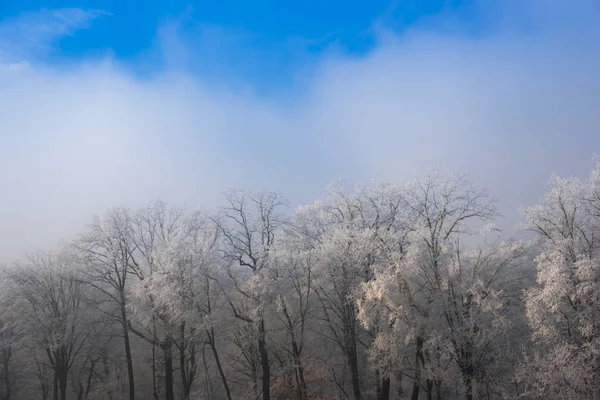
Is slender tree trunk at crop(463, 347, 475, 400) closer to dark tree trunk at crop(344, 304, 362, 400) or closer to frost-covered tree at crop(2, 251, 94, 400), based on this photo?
dark tree trunk at crop(344, 304, 362, 400)

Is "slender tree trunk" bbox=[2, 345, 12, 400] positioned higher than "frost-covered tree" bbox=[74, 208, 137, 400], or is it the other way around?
"frost-covered tree" bbox=[74, 208, 137, 400]

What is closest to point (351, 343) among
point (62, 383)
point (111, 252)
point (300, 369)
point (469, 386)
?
point (300, 369)

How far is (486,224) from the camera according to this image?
23203mm

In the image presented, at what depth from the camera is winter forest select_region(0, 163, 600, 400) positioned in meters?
19.8

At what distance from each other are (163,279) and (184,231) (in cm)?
473

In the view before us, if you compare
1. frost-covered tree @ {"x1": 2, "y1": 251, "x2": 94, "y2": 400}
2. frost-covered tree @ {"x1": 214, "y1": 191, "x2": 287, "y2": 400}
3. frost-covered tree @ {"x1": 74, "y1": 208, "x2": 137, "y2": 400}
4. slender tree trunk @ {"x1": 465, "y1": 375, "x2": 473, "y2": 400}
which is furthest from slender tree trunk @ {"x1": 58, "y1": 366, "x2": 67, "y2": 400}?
slender tree trunk @ {"x1": 465, "y1": 375, "x2": 473, "y2": 400}

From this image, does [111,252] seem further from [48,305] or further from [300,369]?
[300,369]

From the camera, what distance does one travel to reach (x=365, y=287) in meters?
21.6

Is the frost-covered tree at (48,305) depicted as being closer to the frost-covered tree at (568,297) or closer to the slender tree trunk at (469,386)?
Answer: the slender tree trunk at (469,386)

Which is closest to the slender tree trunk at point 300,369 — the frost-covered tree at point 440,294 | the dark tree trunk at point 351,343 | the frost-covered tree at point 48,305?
the dark tree trunk at point 351,343

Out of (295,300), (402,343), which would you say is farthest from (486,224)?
(295,300)

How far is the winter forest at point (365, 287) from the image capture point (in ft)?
65.1

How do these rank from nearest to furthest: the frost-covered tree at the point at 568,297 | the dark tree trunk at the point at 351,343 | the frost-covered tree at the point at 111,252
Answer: the frost-covered tree at the point at 568,297 → the dark tree trunk at the point at 351,343 → the frost-covered tree at the point at 111,252

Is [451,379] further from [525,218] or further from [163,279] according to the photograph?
[163,279]
